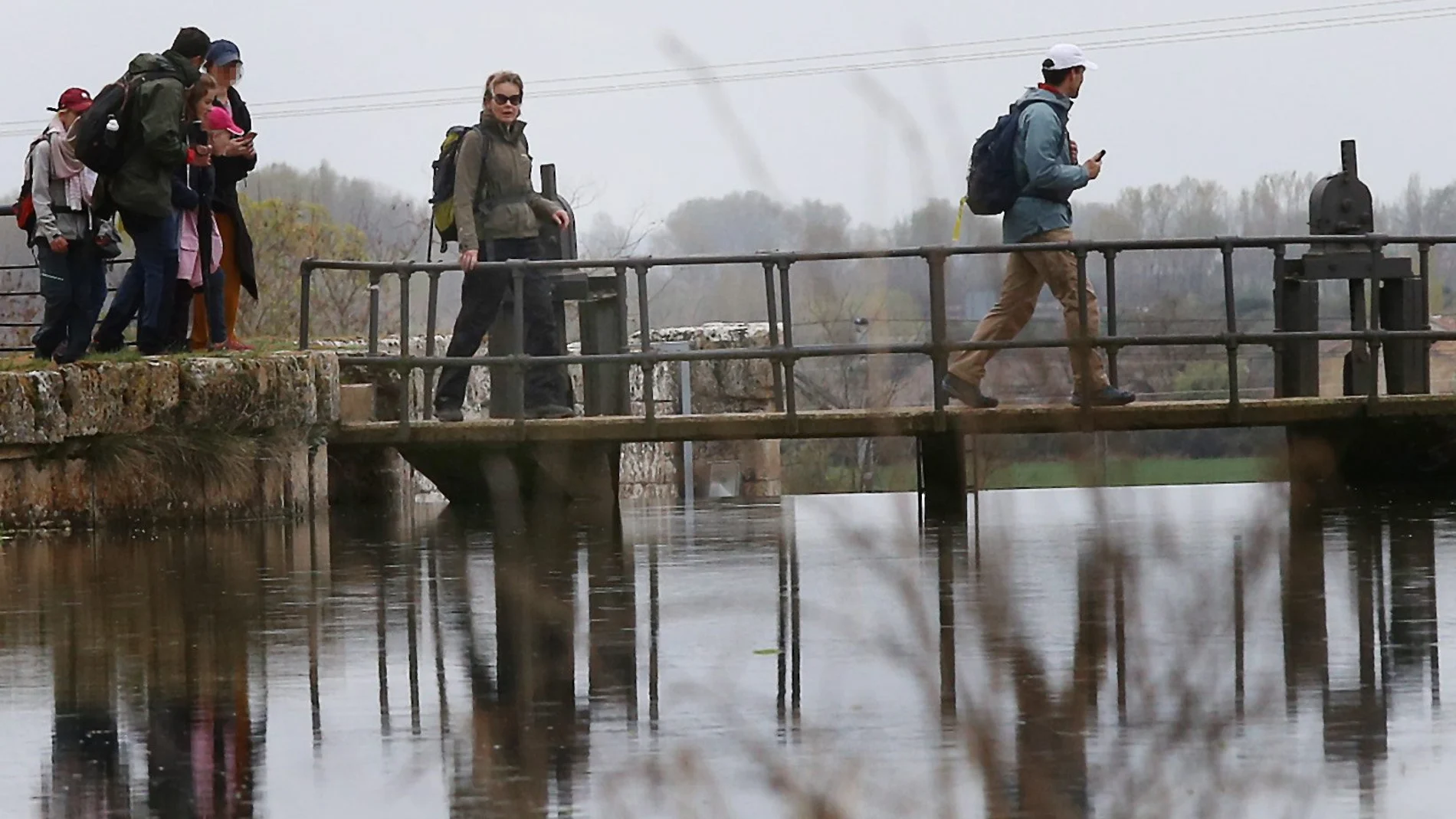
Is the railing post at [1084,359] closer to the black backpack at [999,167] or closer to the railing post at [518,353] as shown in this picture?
the black backpack at [999,167]

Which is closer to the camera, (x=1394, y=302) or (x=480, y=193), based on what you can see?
(x=480, y=193)

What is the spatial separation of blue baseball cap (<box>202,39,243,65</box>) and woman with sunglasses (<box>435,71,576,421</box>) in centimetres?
126

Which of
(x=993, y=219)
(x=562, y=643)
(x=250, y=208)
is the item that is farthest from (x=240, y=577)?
(x=250, y=208)

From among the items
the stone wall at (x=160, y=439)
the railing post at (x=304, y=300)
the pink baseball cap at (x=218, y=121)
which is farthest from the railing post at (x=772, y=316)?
the pink baseball cap at (x=218, y=121)

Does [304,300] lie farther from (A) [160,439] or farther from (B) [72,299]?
(A) [160,439]

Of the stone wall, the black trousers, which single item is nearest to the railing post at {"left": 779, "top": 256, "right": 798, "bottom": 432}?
the black trousers

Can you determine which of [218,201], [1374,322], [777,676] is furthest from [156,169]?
[777,676]

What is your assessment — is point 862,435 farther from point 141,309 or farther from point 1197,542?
point 1197,542

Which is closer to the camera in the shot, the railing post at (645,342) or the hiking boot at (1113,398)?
the hiking boot at (1113,398)

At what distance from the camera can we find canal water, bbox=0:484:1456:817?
3232mm

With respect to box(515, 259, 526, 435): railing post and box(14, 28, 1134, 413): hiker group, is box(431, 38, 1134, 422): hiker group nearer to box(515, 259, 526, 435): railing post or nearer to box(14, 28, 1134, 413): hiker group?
box(14, 28, 1134, 413): hiker group

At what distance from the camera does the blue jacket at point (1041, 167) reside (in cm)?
1270

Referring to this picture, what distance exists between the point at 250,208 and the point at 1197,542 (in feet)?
101

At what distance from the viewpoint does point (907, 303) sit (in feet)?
10.0
